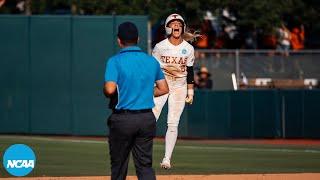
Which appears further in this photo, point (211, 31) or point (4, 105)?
point (211, 31)

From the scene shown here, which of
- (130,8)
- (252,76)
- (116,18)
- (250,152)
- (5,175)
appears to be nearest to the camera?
(5,175)

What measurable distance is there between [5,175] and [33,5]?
22.1 metres

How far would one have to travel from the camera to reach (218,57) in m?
29.2

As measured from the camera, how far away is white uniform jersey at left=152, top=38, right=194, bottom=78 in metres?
14.2

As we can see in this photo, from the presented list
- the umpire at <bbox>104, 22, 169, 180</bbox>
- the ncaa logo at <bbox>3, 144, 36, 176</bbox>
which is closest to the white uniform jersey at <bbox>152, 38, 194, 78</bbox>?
the ncaa logo at <bbox>3, 144, 36, 176</bbox>

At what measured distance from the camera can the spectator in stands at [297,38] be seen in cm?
3585

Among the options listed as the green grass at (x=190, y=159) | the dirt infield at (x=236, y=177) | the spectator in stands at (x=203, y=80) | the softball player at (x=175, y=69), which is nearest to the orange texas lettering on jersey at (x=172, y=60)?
the softball player at (x=175, y=69)

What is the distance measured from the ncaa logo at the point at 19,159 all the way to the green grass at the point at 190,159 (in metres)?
0.44

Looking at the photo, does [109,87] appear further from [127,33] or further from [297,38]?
[297,38]

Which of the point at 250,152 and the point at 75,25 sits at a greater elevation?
Answer: the point at 75,25

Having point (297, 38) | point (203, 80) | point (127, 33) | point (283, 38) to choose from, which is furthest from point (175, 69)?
point (297, 38)

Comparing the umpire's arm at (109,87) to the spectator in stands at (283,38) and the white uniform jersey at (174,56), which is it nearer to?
the white uniform jersey at (174,56)

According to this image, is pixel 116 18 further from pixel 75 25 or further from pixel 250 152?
pixel 250 152

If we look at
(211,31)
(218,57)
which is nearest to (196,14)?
(211,31)
